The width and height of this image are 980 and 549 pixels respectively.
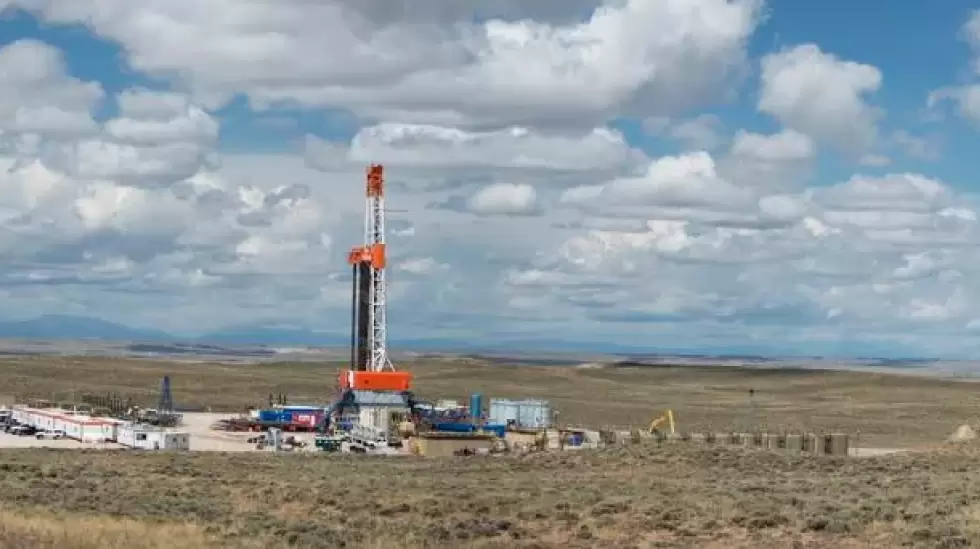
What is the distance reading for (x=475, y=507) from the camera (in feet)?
88.5

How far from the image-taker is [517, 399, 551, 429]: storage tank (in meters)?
76.1

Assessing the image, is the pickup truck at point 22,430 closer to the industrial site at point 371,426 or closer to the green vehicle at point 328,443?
the industrial site at point 371,426

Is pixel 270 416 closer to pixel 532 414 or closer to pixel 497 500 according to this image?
pixel 532 414

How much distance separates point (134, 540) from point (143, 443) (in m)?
39.5

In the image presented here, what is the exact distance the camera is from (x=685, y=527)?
2412cm

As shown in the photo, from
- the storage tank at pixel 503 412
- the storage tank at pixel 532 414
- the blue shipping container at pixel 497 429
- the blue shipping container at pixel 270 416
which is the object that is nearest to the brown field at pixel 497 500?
the blue shipping container at pixel 497 429

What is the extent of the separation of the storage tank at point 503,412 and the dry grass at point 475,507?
37462mm

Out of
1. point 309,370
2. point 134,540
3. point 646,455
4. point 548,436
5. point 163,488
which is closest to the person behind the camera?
point 134,540

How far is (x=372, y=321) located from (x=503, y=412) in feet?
32.8

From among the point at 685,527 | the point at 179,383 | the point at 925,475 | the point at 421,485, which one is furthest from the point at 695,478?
the point at 179,383

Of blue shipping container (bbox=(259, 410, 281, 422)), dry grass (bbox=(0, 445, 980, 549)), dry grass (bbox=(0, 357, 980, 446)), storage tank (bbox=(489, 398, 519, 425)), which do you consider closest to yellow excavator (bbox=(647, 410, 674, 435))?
dry grass (bbox=(0, 357, 980, 446))

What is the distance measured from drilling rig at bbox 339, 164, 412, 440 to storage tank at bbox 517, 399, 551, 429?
7.19 meters

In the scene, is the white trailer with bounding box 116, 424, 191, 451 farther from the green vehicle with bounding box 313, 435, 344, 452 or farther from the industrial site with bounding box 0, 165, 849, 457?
the green vehicle with bounding box 313, 435, 344, 452

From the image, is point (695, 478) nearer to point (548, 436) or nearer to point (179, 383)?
point (548, 436)
